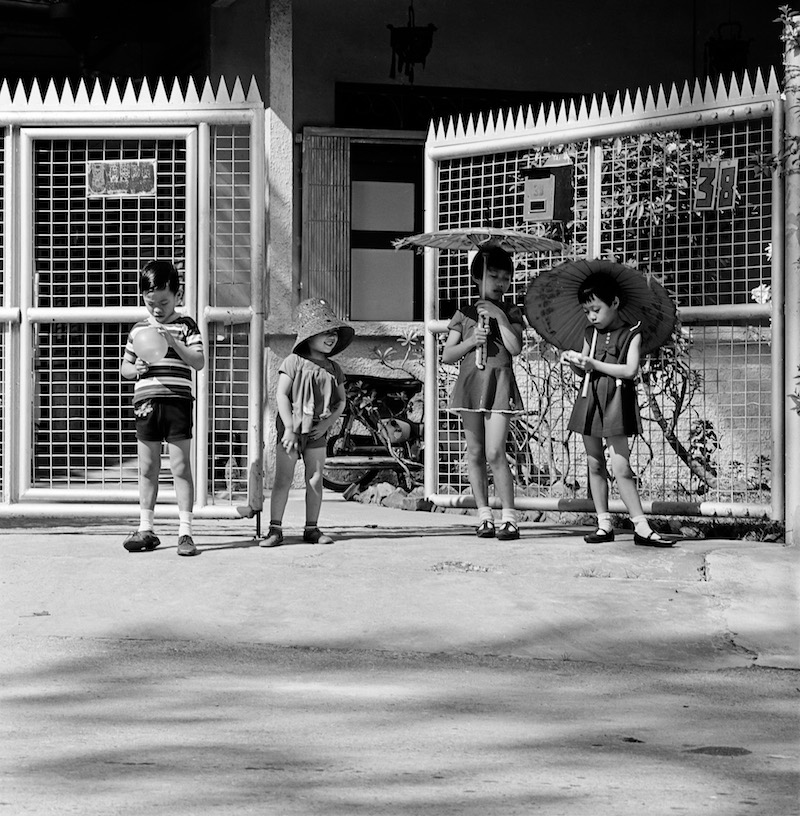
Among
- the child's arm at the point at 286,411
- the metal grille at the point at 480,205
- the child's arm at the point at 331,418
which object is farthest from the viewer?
the metal grille at the point at 480,205

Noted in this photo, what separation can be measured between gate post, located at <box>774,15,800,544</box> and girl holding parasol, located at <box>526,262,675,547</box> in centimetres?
65

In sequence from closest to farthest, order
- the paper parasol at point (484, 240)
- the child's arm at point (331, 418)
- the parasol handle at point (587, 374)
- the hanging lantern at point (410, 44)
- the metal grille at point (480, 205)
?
the child's arm at point (331, 418) < the parasol handle at point (587, 374) < the paper parasol at point (484, 240) < the metal grille at point (480, 205) < the hanging lantern at point (410, 44)

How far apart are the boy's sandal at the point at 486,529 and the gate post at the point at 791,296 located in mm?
1665

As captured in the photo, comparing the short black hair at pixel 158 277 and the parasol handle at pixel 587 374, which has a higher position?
the short black hair at pixel 158 277

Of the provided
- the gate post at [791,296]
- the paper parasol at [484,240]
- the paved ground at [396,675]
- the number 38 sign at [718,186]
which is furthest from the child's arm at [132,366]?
the gate post at [791,296]

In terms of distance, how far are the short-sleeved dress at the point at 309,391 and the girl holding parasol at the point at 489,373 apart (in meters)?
0.90

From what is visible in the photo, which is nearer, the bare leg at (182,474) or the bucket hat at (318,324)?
the bare leg at (182,474)

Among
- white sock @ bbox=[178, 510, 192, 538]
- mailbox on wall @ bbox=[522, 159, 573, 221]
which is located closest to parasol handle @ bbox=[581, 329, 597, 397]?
mailbox on wall @ bbox=[522, 159, 573, 221]

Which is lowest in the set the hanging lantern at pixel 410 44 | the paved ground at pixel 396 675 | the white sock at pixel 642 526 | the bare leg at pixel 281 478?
the paved ground at pixel 396 675

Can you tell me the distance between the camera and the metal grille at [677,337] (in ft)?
30.0

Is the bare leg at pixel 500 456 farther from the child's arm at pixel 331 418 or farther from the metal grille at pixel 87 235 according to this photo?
the metal grille at pixel 87 235

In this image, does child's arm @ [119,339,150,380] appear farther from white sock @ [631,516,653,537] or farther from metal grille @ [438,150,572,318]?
white sock @ [631,516,653,537]

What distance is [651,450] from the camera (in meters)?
9.40

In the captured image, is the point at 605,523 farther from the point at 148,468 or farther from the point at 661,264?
the point at 148,468
